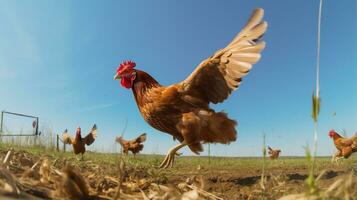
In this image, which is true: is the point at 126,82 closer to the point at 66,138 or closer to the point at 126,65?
the point at 126,65

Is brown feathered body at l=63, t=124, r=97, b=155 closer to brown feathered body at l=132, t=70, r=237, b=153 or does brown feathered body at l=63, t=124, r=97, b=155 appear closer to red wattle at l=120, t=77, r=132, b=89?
red wattle at l=120, t=77, r=132, b=89

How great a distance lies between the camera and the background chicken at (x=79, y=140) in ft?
34.0

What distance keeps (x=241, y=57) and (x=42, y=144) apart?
761 cm

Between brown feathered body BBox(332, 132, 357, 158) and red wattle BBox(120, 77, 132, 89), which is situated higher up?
red wattle BBox(120, 77, 132, 89)

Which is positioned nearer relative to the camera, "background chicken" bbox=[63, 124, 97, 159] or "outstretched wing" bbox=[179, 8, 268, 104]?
"outstretched wing" bbox=[179, 8, 268, 104]

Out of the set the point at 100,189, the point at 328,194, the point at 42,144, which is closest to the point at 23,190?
the point at 100,189

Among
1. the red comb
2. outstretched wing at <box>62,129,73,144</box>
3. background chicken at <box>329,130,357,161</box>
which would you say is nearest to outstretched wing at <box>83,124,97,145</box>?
outstretched wing at <box>62,129,73,144</box>

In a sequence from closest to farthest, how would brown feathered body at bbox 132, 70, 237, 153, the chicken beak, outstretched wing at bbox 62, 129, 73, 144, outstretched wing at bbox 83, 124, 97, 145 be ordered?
brown feathered body at bbox 132, 70, 237, 153 < the chicken beak < outstretched wing at bbox 83, 124, 97, 145 < outstretched wing at bbox 62, 129, 73, 144

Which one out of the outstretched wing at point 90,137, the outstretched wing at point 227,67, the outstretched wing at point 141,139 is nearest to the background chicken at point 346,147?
the outstretched wing at point 141,139

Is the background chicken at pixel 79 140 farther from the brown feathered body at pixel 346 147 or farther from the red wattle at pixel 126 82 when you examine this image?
the brown feathered body at pixel 346 147

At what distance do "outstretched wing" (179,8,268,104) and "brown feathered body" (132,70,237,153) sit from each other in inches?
5.2

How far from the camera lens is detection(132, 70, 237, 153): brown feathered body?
475 cm

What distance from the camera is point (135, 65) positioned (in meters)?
6.48

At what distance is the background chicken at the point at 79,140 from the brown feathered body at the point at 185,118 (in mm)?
5569
